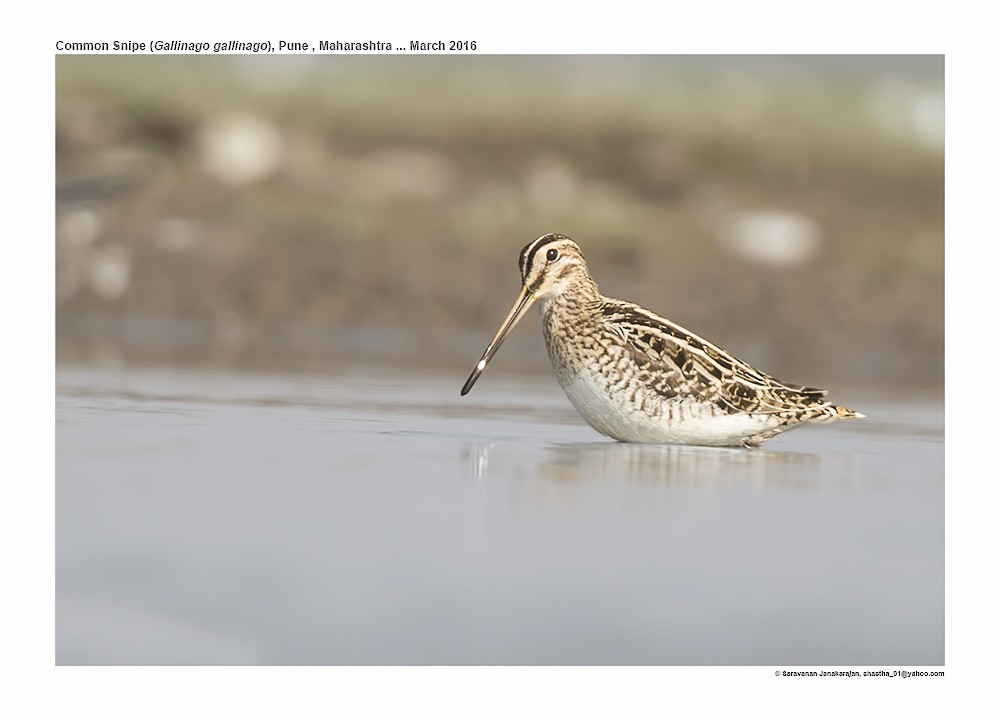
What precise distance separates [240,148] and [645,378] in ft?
42.2

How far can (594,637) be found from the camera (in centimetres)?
507

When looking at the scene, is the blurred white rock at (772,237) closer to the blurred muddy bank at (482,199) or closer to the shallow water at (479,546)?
the blurred muddy bank at (482,199)

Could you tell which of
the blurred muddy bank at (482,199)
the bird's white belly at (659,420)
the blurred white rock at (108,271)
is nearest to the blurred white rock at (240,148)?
the blurred muddy bank at (482,199)

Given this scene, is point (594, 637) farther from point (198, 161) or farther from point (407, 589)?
point (198, 161)

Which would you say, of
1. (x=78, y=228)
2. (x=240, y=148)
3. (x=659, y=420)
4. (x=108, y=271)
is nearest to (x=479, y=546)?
(x=659, y=420)

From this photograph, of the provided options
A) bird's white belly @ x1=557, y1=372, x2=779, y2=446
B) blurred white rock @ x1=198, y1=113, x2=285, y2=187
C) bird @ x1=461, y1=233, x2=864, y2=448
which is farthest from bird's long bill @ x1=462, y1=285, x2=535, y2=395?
blurred white rock @ x1=198, y1=113, x2=285, y2=187

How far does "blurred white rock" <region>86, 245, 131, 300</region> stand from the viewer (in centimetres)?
1742

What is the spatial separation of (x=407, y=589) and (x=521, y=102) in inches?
672

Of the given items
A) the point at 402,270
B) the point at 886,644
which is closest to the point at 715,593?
the point at 886,644

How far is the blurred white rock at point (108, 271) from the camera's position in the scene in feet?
57.2

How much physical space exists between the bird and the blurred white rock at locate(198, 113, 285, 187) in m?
11.4

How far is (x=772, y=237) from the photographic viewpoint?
19844 mm

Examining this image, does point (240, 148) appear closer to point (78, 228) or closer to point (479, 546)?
point (78, 228)

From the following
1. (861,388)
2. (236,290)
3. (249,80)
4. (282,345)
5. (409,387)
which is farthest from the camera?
(249,80)
